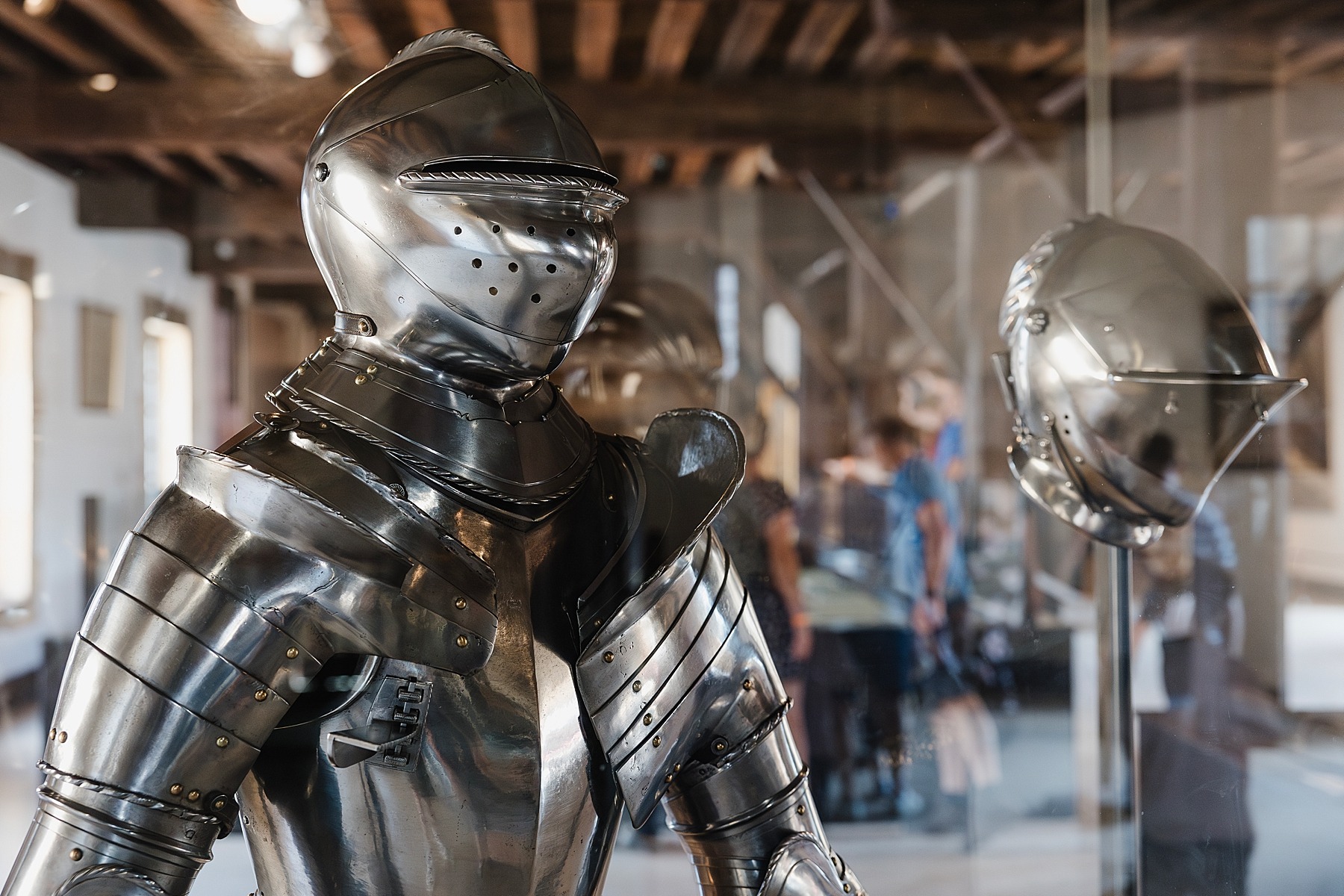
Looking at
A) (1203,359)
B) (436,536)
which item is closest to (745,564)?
(1203,359)

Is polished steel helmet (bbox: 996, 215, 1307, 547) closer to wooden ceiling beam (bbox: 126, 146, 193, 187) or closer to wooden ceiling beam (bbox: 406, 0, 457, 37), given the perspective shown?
wooden ceiling beam (bbox: 406, 0, 457, 37)

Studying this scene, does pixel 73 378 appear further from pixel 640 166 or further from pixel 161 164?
pixel 640 166

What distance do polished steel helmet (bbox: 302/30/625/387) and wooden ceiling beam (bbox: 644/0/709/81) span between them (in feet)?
5.63

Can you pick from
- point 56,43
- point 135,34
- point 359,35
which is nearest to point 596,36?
point 359,35

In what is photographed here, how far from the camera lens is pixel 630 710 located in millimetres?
1251

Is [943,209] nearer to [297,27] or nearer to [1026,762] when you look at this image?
[1026,762]

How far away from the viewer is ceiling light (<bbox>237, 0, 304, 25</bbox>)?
Result: 2.42m

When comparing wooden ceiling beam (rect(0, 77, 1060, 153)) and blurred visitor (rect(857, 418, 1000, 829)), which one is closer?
wooden ceiling beam (rect(0, 77, 1060, 153))

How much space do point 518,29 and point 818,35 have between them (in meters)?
0.91

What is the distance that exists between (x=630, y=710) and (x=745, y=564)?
1.58m

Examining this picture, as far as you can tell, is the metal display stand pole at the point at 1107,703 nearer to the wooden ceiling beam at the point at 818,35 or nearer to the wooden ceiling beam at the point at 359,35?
the wooden ceiling beam at the point at 818,35

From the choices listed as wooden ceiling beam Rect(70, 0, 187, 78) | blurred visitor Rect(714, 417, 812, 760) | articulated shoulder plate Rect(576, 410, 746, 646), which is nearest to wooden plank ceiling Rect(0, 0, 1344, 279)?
wooden ceiling beam Rect(70, 0, 187, 78)

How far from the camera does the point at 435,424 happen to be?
121 cm

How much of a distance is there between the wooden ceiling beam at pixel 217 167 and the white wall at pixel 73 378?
183 mm
